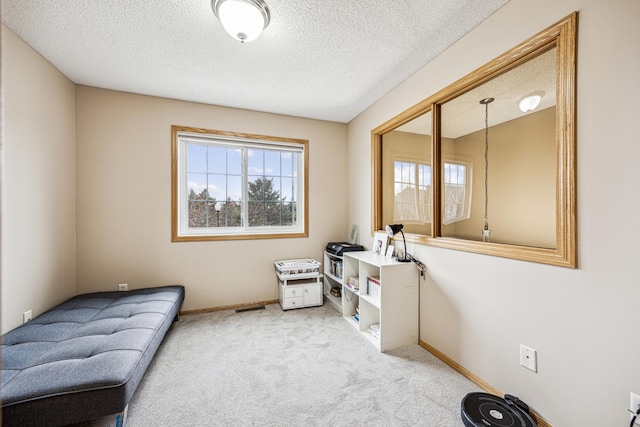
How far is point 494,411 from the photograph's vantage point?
1710mm

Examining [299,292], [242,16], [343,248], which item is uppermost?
[242,16]

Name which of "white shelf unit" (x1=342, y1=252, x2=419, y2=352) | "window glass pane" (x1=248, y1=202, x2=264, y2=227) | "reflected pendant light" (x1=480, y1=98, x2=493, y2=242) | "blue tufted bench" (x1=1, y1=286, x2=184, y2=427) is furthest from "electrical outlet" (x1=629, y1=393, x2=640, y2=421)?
"window glass pane" (x1=248, y1=202, x2=264, y2=227)

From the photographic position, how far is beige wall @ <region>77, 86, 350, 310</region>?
2.94m

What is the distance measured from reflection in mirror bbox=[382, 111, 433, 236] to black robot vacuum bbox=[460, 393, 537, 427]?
4.02 ft

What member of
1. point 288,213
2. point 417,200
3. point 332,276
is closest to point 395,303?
point 417,200

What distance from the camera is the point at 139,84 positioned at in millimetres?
2879

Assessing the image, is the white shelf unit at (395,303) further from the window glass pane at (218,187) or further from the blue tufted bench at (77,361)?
the window glass pane at (218,187)

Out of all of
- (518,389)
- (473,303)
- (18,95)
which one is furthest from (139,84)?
(518,389)

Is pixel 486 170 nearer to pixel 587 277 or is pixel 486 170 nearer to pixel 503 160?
pixel 503 160

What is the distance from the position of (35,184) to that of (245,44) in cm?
197

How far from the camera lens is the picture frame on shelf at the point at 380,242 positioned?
118 inches

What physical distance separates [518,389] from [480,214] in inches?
44.5

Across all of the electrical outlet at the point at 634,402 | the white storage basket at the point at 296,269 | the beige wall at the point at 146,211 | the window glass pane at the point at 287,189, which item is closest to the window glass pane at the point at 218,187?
the beige wall at the point at 146,211

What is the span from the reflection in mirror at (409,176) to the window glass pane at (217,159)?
1.80 m
